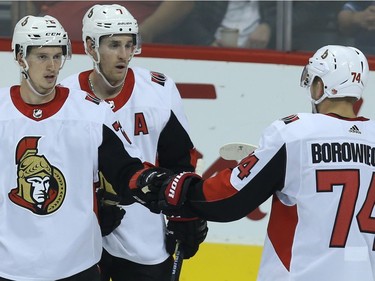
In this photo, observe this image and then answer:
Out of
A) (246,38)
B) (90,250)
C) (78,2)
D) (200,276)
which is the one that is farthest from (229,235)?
(90,250)

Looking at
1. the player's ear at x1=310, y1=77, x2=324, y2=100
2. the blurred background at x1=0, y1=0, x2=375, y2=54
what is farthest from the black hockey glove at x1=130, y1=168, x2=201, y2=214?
the blurred background at x1=0, y1=0, x2=375, y2=54

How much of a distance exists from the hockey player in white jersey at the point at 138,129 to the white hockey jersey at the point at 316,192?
0.72m

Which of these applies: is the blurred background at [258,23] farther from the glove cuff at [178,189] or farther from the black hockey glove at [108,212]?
the glove cuff at [178,189]

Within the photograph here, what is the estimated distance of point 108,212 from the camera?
13.0 feet

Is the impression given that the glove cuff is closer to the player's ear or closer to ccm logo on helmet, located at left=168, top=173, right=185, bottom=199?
ccm logo on helmet, located at left=168, top=173, right=185, bottom=199

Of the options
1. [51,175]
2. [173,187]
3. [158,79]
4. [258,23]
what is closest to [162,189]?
[173,187]

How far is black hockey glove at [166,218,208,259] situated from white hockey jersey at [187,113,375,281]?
712 mm

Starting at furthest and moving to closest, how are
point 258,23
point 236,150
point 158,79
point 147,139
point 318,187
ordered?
point 258,23, point 158,79, point 147,139, point 236,150, point 318,187

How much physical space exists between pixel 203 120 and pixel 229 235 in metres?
0.49

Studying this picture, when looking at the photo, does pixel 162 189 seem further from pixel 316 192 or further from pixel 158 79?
pixel 158 79

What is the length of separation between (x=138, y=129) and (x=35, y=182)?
2.06 ft

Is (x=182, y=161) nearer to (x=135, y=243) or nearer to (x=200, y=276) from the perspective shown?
(x=135, y=243)

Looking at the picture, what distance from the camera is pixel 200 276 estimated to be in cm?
521

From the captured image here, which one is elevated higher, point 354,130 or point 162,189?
point 354,130
